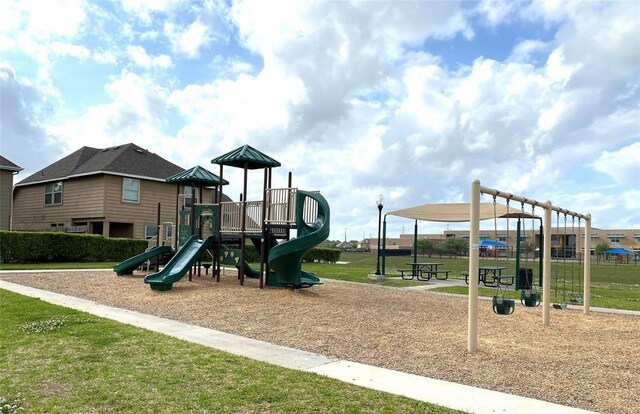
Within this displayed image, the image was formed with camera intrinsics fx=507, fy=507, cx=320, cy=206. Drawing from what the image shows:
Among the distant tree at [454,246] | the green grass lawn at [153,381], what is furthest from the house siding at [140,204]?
the distant tree at [454,246]

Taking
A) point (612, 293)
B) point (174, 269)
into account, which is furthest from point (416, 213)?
point (174, 269)

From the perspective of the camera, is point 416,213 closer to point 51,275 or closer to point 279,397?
point 51,275

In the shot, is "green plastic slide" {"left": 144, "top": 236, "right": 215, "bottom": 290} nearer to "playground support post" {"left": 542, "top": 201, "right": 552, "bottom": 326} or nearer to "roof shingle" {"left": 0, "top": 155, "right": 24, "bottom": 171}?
"playground support post" {"left": 542, "top": 201, "right": 552, "bottom": 326}

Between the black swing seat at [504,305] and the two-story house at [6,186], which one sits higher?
the two-story house at [6,186]

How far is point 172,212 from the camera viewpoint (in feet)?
105

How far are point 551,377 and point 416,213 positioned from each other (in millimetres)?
15724

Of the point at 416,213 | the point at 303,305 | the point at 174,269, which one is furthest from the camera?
the point at 416,213

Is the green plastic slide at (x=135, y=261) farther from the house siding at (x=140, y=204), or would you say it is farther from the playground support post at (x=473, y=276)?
the playground support post at (x=473, y=276)

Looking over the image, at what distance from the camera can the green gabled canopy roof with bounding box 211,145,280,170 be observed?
14469mm

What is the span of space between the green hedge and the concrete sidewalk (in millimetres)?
16458

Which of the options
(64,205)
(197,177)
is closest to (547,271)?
(197,177)

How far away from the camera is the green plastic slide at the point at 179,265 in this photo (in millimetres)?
13250

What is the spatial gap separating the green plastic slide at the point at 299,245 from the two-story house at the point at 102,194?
51.1 feet

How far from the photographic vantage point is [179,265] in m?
14.3
